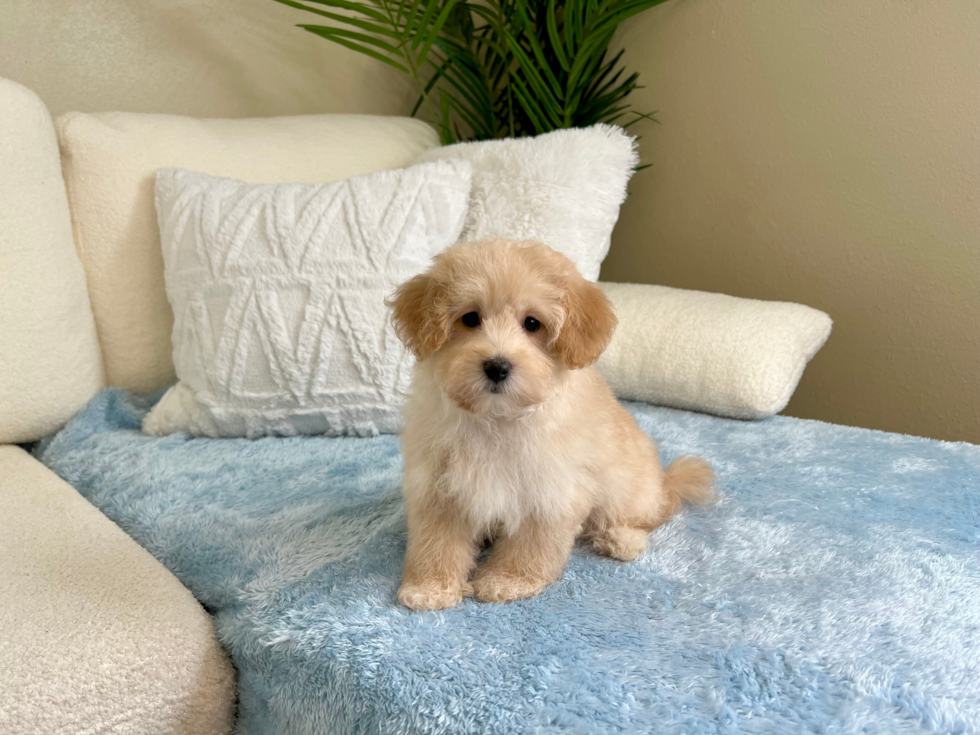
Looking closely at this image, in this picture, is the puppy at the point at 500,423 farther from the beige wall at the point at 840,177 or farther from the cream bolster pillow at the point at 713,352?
the beige wall at the point at 840,177

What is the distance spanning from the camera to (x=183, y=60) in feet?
7.53

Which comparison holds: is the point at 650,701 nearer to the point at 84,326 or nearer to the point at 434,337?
the point at 434,337

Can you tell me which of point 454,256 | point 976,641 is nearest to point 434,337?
point 454,256

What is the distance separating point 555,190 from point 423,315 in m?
0.94

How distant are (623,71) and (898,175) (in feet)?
3.34

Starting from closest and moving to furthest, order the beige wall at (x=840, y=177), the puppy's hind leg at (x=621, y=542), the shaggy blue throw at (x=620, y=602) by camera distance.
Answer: the shaggy blue throw at (x=620, y=602) < the puppy's hind leg at (x=621, y=542) < the beige wall at (x=840, y=177)

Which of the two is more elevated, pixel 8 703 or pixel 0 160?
pixel 0 160

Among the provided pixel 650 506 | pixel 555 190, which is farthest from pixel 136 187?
pixel 650 506

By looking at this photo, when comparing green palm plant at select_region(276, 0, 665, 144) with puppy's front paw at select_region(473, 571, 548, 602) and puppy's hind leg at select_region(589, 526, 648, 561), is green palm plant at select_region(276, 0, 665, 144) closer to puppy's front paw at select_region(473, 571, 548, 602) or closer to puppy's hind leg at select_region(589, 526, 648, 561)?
puppy's hind leg at select_region(589, 526, 648, 561)

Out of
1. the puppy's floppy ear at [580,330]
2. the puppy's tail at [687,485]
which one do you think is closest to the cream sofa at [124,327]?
the puppy's tail at [687,485]

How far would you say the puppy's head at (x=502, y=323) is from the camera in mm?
1037

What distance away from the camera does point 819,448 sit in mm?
1630

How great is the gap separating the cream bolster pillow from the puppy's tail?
436mm

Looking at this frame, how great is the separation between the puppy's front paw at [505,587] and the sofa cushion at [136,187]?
1.27 m
